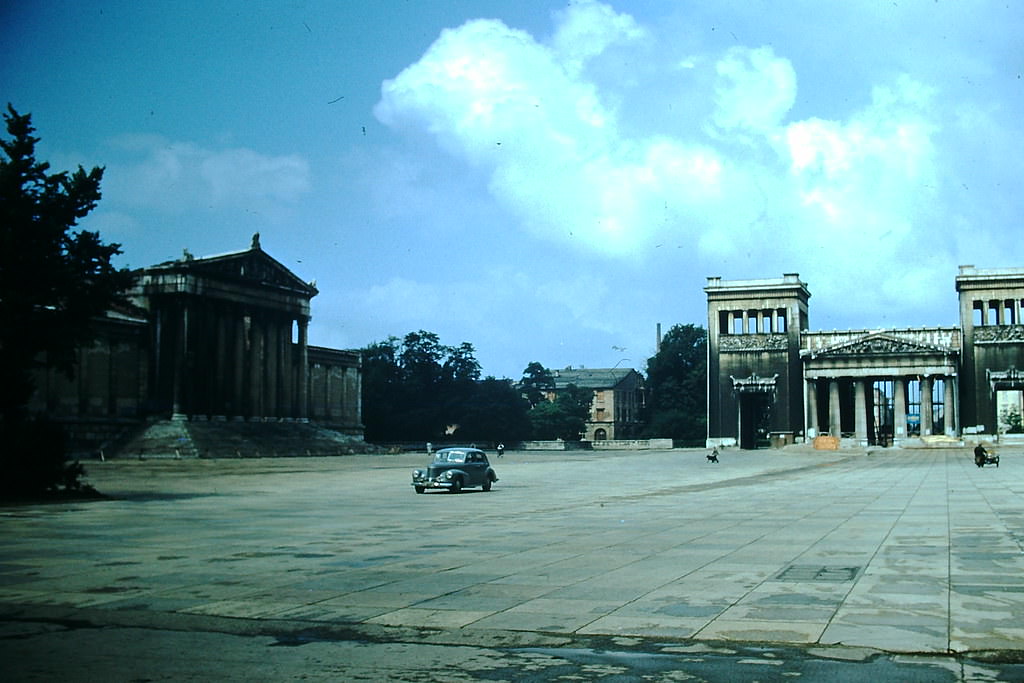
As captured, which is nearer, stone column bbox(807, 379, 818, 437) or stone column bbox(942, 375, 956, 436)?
stone column bbox(942, 375, 956, 436)

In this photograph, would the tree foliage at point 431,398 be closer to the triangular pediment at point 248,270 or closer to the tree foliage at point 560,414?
the tree foliage at point 560,414

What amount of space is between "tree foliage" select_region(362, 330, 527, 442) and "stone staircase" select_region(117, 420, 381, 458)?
30.9 meters

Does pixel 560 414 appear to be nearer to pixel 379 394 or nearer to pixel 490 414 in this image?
pixel 490 414

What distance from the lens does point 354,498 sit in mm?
36094

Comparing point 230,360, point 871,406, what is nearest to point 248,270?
point 230,360

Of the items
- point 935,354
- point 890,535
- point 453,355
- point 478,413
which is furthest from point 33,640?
point 453,355

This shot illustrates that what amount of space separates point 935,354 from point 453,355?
6050 cm

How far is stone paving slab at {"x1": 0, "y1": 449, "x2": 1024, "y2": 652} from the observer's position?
38.6 ft

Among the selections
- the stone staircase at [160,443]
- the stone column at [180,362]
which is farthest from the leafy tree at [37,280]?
the stone column at [180,362]

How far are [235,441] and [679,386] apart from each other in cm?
8373

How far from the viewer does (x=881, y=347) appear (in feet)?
379

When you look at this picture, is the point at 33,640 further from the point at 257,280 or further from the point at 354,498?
the point at 257,280

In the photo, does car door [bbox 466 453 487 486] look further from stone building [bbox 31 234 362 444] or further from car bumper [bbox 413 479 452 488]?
stone building [bbox 31 234 362 444]

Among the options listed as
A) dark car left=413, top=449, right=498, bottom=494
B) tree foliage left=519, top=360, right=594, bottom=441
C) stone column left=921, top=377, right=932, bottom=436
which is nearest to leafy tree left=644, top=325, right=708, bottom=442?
tree foliage left=519, top=360, right=594, bottom=441
